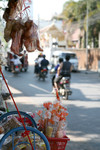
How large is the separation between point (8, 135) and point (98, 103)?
7.79m

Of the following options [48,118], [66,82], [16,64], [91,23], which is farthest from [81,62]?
[48,118]

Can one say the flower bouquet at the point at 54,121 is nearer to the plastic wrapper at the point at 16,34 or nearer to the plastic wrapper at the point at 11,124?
the plastic wrapper at the point at 11,124

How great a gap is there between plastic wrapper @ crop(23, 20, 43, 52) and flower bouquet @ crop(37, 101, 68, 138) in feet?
3.11

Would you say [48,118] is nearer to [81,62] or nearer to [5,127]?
[5,127]

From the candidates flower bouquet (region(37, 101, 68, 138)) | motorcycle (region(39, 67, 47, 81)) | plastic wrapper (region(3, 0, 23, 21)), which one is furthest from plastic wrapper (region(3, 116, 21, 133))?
motorcycle (region(39, 67, 47, 81))

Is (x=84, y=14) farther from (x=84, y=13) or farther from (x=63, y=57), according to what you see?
(x=63, y=57)

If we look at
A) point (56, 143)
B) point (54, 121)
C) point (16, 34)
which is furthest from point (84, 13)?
point (56, 143)

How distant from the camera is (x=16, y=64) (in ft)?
80.5

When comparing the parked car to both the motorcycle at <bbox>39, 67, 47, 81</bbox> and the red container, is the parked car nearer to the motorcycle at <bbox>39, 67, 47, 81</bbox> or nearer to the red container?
the motorcycle at <bbox>39, 67, 47, 81</bbox>

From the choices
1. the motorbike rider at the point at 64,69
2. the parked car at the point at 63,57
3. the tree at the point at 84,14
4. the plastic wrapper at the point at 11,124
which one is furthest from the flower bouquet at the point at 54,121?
the tree at the point at 84,14

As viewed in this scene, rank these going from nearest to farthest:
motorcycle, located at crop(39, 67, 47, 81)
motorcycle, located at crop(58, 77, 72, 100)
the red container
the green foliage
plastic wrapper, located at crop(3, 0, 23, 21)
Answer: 1. plastic wrapper, located at crop(3, 0, 23, 21)
2. the red container
3. motorcycle, located at crop(58, 77, 72, 100)
4. motorcycle, located at crop(39, 67, 47, 81)
5. the green foliage

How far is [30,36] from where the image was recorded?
168 inches

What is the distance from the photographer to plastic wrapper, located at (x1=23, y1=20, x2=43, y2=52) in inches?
167

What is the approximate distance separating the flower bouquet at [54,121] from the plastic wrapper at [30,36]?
37.3 inches
